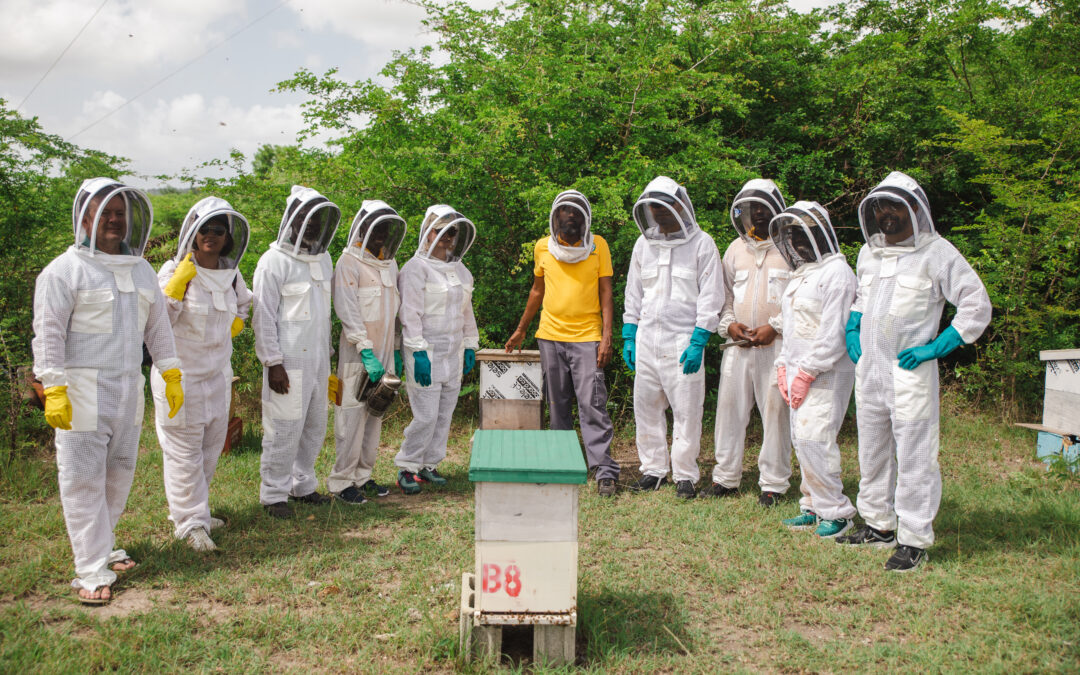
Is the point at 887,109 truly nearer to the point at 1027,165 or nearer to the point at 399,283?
the point at 1027,165

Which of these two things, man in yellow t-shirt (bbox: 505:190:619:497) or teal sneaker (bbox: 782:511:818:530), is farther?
man in yellow t-shirt (bbox: 505:190:619:497)

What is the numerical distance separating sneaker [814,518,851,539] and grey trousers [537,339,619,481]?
5.45 ft

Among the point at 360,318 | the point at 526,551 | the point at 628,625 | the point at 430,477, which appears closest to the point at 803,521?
the point at 628,625

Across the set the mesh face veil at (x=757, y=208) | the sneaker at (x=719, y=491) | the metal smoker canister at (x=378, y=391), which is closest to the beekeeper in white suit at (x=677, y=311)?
the sneaker at (x=719, y=491)

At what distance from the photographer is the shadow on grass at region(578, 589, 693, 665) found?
353 cm

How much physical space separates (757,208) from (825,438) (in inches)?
71.4

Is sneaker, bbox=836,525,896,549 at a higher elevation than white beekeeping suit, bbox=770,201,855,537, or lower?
lower

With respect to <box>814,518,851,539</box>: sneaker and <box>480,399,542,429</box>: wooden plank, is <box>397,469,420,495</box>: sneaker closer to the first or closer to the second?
<box>480,399,542,429</box>: wooden plank

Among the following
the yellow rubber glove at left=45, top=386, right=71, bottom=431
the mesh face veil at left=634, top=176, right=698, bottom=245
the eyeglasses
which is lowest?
the yellow rubber glove at left=45, top=386, right=71, bottom=431

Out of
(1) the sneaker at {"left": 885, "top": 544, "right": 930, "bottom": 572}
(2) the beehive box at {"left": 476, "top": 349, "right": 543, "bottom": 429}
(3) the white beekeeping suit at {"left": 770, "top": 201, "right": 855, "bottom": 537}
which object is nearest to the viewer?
(1) the sneaker at {"left": 885, "top": 544, "right": 930, "bottom": 572}

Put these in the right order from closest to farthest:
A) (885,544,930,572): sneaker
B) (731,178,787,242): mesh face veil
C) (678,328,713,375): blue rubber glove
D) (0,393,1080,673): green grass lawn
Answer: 1. (0,393,1080,673): green grass lawn
2. (885,544,930,572): sneaker
3. (731,178,787,242): mesh face veil
4. (678,328,713,375): blue rubber glove

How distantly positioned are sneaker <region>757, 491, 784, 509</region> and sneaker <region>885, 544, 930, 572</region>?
3.93 ft

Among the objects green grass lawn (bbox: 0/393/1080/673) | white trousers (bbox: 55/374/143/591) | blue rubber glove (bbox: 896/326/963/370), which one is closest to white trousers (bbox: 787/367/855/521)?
green grass lawn (bbox: 0/393/1080/673)

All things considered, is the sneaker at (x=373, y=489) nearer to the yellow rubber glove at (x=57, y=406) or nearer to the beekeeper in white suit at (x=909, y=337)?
the yellow rubber glove at (x=57, y=406)
